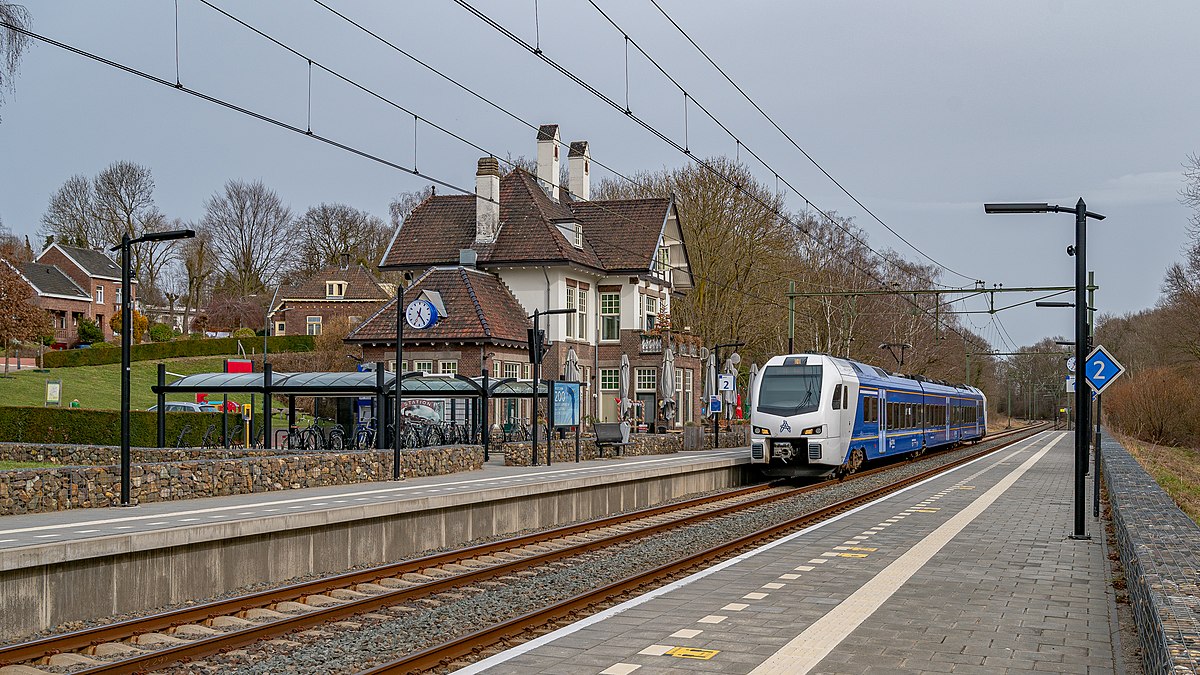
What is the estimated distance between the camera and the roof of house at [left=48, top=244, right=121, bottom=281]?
3326 inches

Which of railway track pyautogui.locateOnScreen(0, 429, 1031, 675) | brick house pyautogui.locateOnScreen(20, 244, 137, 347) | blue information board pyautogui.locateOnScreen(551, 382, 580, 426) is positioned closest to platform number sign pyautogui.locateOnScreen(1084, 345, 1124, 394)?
railway track pyautogui.locateOnScreen(0, 429, 1031, 675)

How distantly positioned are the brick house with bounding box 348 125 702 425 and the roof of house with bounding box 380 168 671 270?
5cm

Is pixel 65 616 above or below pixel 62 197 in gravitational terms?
below

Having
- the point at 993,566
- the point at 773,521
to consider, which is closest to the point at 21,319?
the point at 773,521

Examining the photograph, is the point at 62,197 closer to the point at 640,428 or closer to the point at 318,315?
the point at 318,315

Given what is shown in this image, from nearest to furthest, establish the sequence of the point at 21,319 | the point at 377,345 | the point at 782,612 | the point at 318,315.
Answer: the point at 782,612, the point at 377,345, the point at 21,319, the point at 318,315

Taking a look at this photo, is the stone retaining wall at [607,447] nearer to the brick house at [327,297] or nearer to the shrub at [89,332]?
the brick house at [327,297]

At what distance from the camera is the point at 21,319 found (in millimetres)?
58219

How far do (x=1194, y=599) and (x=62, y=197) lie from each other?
270 feet

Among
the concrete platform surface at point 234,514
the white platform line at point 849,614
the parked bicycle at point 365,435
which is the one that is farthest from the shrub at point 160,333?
the white platform line at point 849,614

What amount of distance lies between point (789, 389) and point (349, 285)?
57.9m

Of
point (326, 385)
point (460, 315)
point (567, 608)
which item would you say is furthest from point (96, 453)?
point (567, 608)

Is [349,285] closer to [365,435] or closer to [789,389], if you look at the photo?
[365,435]

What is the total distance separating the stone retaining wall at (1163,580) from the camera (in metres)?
6.48
